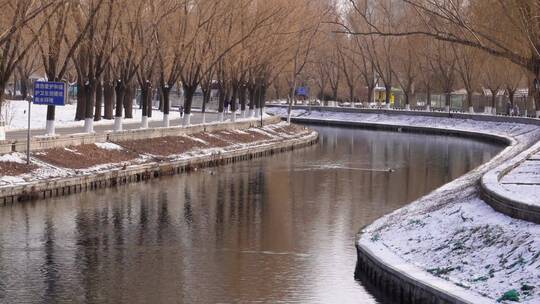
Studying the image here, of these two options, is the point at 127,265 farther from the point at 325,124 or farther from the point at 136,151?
the point at 325,124

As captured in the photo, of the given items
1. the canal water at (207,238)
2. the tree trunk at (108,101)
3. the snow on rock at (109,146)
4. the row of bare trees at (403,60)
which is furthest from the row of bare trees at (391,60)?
the canal water at (207,238)

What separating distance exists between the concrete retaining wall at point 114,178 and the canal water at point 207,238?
76 centimetres

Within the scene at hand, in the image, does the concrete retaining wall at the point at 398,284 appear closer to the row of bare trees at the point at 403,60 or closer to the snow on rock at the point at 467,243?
the snow on rock at the point at 467,243

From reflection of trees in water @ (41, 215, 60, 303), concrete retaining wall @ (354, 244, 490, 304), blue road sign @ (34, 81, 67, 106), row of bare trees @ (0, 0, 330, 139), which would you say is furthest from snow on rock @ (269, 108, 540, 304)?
blue road sign @ (34, 81, 67, 106)

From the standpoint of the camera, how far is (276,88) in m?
124

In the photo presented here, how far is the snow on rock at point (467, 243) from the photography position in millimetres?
16953

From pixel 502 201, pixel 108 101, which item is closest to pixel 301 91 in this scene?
pixel 108 101

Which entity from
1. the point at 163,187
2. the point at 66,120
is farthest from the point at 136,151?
the point at 66,120

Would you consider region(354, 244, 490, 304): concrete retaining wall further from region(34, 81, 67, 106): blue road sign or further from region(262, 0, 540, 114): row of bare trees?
region(262, 0, 540, 114): row of bare trees

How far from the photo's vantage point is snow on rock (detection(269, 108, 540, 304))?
55.6ft

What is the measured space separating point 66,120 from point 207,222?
30.8 meters

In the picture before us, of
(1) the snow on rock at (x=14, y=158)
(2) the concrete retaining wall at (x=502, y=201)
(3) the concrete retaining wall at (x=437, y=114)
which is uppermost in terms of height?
(3) the concrete retaining wall at (x=437, y=114)

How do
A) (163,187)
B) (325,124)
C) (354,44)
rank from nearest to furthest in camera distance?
(163,187), (325,124), (354,44)

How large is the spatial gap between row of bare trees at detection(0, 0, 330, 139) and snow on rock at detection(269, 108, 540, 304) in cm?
1455
